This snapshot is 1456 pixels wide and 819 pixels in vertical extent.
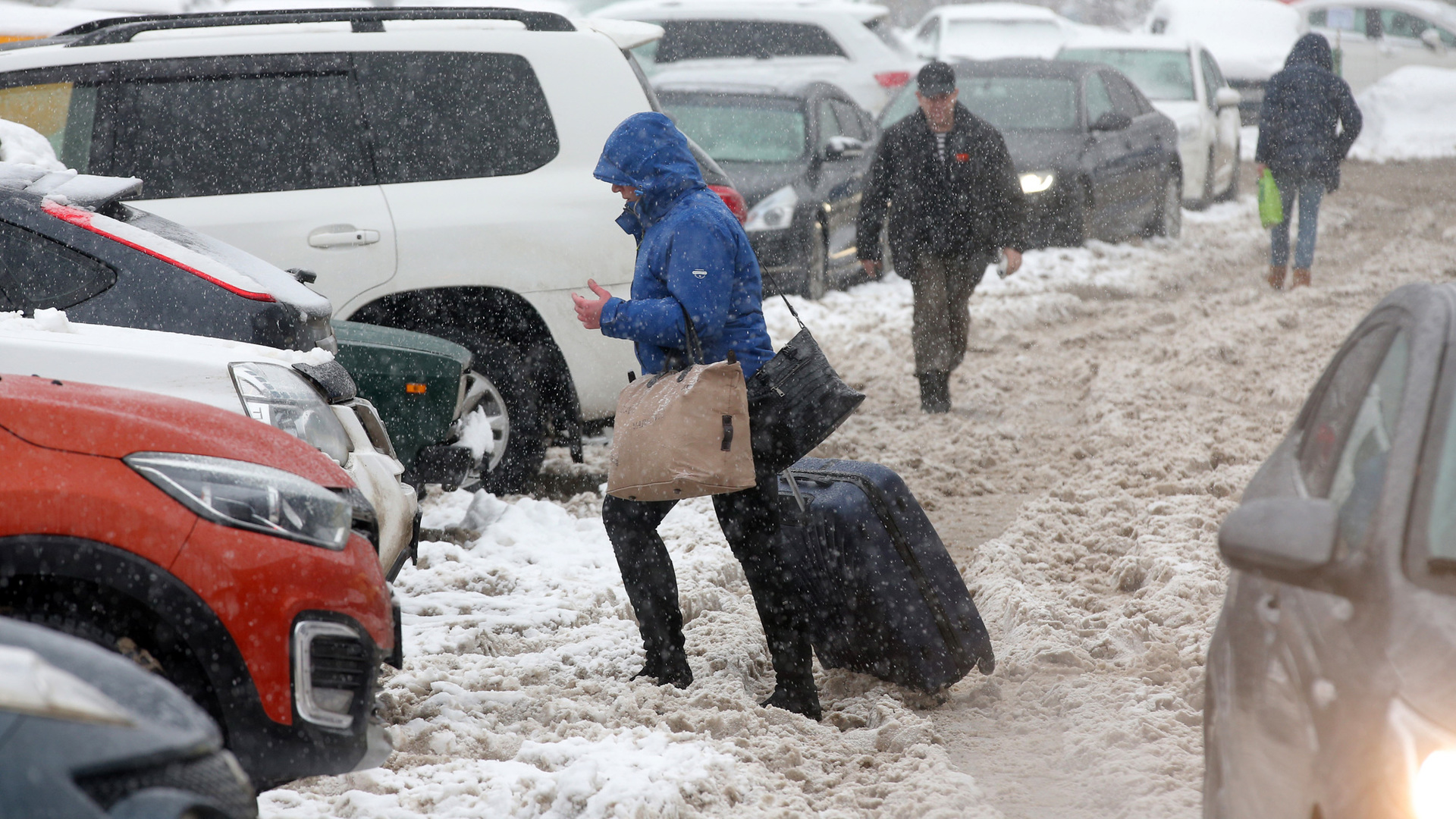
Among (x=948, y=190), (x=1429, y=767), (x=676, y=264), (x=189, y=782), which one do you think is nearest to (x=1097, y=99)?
(x=948, y=190)

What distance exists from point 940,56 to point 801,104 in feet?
35.5

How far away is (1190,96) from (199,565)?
15.2m

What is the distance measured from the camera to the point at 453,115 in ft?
20.6

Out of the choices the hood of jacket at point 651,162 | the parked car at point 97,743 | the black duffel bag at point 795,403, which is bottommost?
the black duffel bag at point 795,403

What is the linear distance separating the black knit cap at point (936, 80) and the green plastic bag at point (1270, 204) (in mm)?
4915

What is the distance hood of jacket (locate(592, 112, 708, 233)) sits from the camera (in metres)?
3.84

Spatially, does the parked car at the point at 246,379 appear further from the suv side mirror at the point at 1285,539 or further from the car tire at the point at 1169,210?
the car tire at the point at 1169,210

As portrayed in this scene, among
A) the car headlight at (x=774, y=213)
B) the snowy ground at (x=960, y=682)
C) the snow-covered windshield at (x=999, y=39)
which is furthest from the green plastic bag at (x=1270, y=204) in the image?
the snow-covered windshield at (x=999, y=39)

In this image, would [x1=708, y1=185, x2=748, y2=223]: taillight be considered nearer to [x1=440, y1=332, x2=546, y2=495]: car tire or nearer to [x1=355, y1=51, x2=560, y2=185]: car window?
[x1=355, y1=51, x2=560, y2=185]: car window

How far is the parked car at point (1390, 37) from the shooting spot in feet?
74.5

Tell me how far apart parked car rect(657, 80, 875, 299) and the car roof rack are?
3799 millimetres

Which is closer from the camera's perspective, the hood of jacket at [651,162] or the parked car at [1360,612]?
the parked car at [1360,612]

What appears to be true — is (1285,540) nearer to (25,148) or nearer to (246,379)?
(246,379)

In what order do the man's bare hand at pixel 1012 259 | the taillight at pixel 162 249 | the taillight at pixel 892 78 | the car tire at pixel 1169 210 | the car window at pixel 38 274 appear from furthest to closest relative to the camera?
the taillight at pixel 892 78 → the car tire at pixel 1169 210 → the man's bare hand at pixel 1012 259 → the taillight at pixel 162 249 → the car window at pixel 38 274
